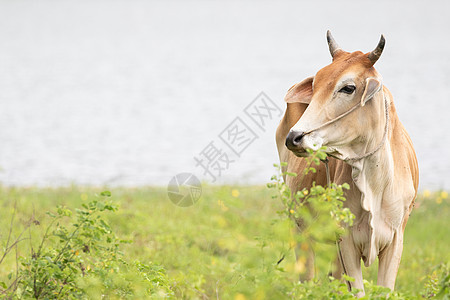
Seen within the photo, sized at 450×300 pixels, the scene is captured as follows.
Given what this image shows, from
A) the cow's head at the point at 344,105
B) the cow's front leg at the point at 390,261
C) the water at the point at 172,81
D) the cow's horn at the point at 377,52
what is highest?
the water at the point at 172,81

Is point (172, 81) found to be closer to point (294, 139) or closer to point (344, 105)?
point (344, 105)

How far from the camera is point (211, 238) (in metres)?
6.52

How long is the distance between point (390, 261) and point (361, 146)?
814mm

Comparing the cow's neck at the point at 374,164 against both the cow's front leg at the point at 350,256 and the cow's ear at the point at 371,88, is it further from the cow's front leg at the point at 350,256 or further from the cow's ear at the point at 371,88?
the cow's front leg at the point at 350,256

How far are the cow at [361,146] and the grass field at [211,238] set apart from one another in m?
0.39

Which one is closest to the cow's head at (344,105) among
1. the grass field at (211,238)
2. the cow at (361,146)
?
the cow at (361,146)

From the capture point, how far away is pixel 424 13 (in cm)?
6009

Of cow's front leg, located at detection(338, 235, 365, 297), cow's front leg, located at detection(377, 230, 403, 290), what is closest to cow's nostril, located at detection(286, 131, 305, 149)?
cow's front leg, located at detection(338, 235, 365, 297)

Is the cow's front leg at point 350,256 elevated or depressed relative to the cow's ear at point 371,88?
depressed

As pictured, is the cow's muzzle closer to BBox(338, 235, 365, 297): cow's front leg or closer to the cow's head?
the cow's head

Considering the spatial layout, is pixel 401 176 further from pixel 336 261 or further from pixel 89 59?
pixel 89 59

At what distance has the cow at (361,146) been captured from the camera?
3.80m

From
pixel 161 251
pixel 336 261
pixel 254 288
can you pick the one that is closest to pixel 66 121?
pixel 161 251

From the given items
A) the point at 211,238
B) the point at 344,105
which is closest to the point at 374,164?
the point at 344,105
